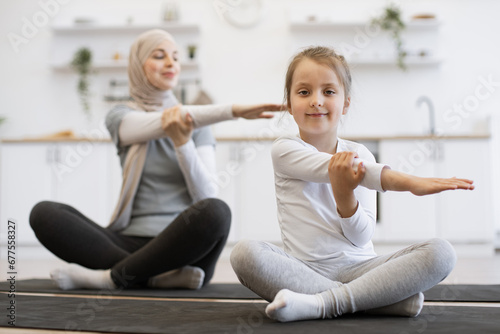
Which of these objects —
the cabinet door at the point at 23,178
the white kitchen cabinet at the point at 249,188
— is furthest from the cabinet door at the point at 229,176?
the cabinet door at the point at 23,178

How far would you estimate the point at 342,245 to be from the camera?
1265mm

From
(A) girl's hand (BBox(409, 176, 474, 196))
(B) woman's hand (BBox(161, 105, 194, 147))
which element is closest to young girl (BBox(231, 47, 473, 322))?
(A) girl's hand (BBox(409, 176, 474, 196))

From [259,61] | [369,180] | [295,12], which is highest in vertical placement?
[295,12]

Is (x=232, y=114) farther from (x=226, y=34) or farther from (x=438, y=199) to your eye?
→ (x=226, y=34)

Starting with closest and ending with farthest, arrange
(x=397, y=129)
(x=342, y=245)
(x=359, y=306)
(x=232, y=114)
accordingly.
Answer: (x=359, y=306)
(x=342, y=245)
(x=232, y=114)
(x=397, y=129)

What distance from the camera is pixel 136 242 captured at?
192cm

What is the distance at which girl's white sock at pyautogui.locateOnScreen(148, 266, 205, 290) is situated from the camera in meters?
1.85

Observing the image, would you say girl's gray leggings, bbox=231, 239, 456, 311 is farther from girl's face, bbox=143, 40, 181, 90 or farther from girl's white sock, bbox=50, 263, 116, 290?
girl's face, bbox=143, 40, 181, 90

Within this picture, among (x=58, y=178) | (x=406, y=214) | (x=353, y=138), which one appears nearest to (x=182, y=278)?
(x=353, y=138)

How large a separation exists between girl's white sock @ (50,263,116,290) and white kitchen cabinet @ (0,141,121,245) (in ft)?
6.63

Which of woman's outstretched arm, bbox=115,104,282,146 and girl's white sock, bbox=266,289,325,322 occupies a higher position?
woman's outstretched arm, bbox=115,104,282,146

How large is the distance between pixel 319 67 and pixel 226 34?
3.30 m

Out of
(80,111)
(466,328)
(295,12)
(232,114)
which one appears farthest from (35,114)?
(466,328)

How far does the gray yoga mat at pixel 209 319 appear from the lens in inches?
40.6
